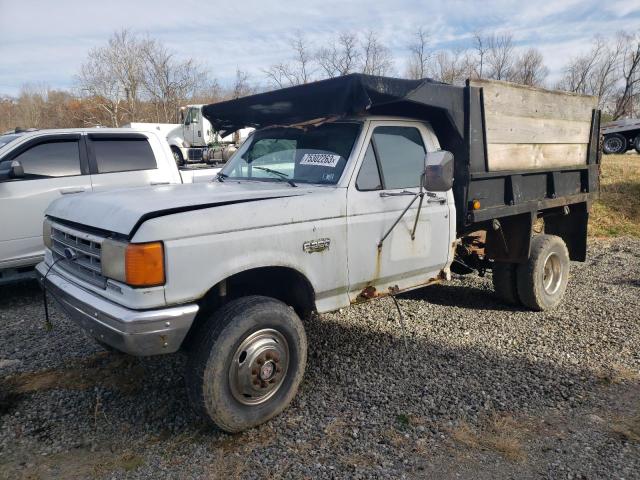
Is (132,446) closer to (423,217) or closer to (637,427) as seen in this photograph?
(423,217)

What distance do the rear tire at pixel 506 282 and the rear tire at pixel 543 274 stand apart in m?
0.06

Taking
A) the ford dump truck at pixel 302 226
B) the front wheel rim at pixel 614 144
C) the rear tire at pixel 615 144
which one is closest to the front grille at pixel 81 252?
the ford dump truck at pixel 302 226

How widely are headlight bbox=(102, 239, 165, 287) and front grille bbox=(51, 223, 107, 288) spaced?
0.29 metres

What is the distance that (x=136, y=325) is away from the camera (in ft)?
8.55

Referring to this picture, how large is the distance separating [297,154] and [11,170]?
3595mm

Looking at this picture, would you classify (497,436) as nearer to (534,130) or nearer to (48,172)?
(534,130)

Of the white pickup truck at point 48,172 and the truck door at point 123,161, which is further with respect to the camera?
the truck door at point 123,161

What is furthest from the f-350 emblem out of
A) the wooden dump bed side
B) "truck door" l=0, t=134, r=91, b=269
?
"truck door" l=0, t=134, r=91, b=269

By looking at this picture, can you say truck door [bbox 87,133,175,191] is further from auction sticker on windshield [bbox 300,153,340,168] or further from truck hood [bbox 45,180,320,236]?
auction sticker on windshield [bbox 300,153,340,168]

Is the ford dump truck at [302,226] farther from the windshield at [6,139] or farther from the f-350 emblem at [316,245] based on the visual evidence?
the windshield at [6,139]

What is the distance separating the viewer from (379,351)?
14.2ft

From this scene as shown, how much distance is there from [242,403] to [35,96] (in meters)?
60.1

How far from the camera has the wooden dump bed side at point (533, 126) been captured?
4523 millimetres

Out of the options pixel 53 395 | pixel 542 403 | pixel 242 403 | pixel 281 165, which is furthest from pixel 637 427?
pixel 53 395
